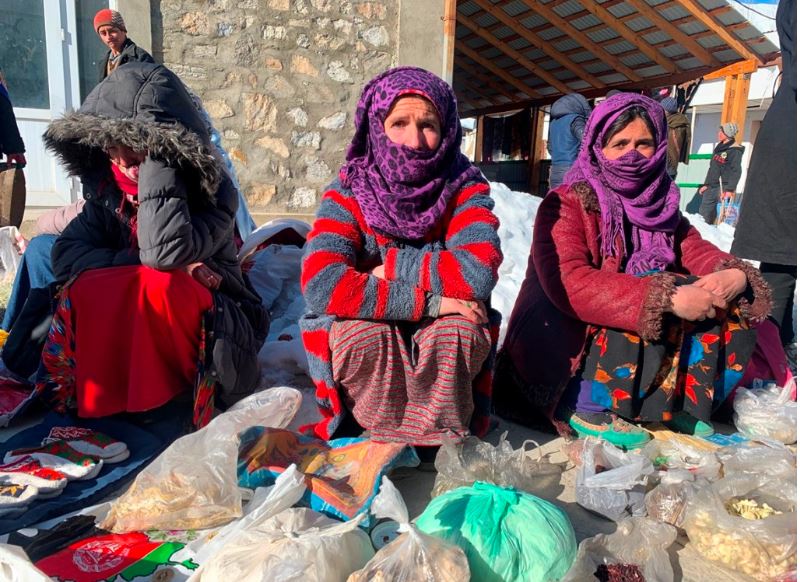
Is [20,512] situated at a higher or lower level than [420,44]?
lower

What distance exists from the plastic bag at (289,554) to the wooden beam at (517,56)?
A: 1053 cm

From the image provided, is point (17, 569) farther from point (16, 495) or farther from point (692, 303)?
point (692, 303)

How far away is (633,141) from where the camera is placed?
2.27 m

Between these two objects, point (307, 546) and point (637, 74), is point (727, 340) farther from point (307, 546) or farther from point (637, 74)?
point (637, 74)

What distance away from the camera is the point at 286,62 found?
17.6 feet

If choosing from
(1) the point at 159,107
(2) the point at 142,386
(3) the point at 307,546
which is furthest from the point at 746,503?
(1) the point at 159,107

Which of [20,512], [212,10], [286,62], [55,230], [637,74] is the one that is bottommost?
[20,512]

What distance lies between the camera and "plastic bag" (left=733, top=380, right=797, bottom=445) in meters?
2.19

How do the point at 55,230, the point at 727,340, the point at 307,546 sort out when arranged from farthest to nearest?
1. the point at 55,230
2. the point at 727,340
3. the point at 307,546

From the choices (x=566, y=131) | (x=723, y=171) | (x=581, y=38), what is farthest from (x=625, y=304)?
(x=581, y=38)

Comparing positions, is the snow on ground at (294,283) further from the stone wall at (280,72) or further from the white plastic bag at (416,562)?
the stone wall at (280,72)

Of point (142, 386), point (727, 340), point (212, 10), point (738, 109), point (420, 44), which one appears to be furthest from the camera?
point (738, 109)

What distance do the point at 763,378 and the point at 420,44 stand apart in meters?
4.37

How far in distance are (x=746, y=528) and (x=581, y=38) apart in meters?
10.1
